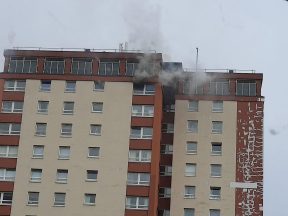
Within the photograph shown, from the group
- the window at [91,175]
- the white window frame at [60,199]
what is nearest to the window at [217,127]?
the window at [91,175]

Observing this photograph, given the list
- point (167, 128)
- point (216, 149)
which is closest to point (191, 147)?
point (216, 149)

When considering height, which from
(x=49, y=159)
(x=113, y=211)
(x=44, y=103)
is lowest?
(x=113, y=211)

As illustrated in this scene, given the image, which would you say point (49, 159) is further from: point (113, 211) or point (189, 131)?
point (189, 131)

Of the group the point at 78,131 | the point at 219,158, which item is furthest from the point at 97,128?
the point at 219,158

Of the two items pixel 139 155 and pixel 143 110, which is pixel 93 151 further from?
pixel 143 110

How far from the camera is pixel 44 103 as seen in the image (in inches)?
3100

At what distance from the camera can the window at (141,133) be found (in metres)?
75.9

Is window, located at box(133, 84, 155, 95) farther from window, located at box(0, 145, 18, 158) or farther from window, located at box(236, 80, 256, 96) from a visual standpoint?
window, located at box(0, 145, 18, 158)

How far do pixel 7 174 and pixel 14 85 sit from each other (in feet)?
36.4

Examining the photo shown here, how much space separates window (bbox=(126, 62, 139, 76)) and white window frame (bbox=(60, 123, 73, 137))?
9.24 metres

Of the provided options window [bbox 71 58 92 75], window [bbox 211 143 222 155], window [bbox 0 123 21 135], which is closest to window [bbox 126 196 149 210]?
window [bbox 211 143 222 155]

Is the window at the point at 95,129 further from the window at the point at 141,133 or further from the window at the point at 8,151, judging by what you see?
the window at the point at 8,151

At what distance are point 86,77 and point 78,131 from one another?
6761mm

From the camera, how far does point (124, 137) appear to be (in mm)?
75875
